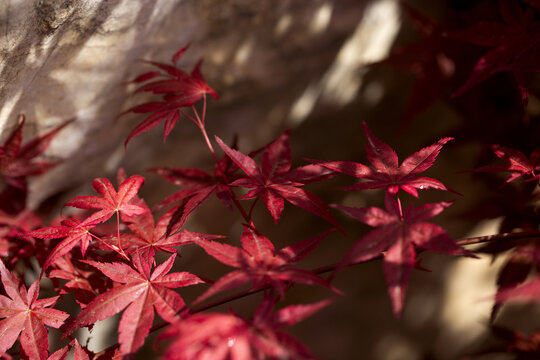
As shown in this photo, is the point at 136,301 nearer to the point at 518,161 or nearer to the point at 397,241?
the point at 397,241

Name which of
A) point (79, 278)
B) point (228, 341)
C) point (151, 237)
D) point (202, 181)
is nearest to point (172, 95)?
point (202, 181)

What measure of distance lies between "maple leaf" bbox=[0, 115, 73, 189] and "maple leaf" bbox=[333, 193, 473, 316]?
0.81 meters

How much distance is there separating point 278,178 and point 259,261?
0.18 m

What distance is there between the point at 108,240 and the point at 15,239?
0.32 m

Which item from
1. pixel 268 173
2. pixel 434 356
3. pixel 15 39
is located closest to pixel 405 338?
pixel 434 356

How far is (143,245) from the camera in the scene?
700 millimetres

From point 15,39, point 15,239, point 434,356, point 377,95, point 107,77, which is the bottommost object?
point 434,356

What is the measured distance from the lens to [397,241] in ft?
1.82

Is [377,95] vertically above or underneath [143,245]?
underneath

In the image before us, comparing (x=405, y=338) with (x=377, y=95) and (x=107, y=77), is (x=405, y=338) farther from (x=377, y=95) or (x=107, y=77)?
(x=107, y=77)

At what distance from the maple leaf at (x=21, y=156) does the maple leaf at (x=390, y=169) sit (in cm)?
74

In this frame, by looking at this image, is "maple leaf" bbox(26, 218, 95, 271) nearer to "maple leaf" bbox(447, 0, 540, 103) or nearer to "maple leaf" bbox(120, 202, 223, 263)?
"maple leaf" bbox(120, 202, 223, 263)

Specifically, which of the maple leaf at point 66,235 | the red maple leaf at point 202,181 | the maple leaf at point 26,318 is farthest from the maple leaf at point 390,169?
the maple leaf at point 26,318

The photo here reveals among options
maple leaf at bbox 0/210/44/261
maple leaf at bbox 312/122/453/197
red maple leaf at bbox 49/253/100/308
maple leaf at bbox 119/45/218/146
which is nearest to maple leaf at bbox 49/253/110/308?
red maple leaf at bbox 49/253/100/308
